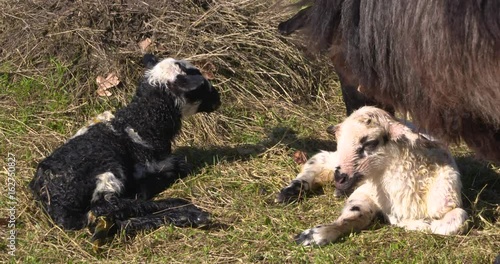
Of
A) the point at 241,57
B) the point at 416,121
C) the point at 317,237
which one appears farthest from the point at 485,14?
the point at 241,57

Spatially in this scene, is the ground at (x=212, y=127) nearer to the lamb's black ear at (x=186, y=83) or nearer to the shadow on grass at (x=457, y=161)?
the shadow on grass at (x=457, y=161)

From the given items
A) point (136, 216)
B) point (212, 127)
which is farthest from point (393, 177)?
point (212, 127)

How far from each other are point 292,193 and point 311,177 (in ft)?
0.60

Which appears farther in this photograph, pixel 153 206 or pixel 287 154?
pixel 287 154

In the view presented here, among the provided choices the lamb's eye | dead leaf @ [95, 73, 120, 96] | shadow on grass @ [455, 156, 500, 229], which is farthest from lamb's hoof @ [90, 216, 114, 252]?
shadow on grass @ [455, 156, 500, 229]

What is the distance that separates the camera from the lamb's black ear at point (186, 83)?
18.7 feet

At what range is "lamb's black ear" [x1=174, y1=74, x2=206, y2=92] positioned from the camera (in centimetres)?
570

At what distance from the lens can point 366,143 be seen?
487 cm

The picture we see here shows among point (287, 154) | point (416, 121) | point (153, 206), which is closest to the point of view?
point (416, 121)

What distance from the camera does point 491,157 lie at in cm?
354

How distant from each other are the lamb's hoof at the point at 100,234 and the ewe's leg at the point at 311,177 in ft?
3.77

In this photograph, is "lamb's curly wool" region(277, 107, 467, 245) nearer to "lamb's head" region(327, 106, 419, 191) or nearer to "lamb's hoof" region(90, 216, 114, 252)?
"lamb's head" region(327, 106, 419, 191)

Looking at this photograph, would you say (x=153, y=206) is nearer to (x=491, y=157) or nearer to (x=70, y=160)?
(x=70, y=160)

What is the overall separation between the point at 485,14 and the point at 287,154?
10.6 feet
